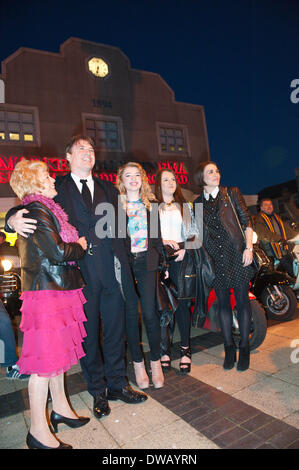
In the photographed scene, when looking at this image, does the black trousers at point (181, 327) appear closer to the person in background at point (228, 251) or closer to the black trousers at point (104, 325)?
the person in background at point (228, 251)

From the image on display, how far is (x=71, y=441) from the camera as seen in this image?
6.59 feet

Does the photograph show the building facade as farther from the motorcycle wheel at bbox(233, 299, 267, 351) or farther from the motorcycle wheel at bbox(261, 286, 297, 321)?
the motorcycle wheel at bbox(233, 299, 267, 351)

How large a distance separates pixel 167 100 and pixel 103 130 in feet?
13.5

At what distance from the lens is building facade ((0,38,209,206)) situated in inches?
466

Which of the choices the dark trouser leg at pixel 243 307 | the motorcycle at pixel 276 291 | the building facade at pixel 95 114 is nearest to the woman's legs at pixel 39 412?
the dark trouser leg at pixel 243 307

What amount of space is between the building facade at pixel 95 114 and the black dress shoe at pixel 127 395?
34.8 feet

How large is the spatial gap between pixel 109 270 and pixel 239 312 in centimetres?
150

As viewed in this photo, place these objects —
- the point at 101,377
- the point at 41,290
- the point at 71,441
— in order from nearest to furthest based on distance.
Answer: the point at 41,290 < the point at 71,441 < the point at 101,377

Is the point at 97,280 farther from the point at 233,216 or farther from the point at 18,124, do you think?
the point at 18,124

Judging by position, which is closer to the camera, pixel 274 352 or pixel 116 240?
A: pixel 116 240

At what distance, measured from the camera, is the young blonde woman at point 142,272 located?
275 cm
